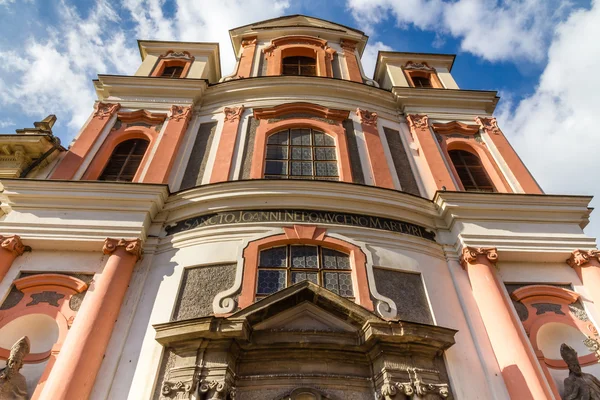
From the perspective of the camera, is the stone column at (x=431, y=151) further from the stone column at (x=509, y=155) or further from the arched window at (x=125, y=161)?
the arched window at (x=125, y=161)

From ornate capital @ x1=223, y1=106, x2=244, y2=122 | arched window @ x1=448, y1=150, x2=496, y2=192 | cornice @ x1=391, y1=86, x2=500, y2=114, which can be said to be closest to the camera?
arched window @ x1=448, y1=150, x2=496, y2=192

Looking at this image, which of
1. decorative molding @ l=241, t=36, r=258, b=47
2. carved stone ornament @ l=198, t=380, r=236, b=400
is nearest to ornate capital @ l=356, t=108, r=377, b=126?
decorative molding @ l=241, t=36, r=258, b=47

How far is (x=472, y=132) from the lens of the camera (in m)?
12.7

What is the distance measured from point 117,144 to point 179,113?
73.9 inches

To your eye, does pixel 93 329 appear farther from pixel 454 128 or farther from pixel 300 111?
pixel 454 128

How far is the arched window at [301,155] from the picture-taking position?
10.4m

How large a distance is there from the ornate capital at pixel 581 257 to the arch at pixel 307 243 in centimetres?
444

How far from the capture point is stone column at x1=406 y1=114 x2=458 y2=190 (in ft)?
34.5

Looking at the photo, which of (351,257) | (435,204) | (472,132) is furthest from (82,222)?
(472,132)

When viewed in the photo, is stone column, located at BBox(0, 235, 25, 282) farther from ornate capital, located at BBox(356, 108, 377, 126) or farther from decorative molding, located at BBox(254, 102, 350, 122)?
ornate capital, located at BBox(356, 108, 377, 126)

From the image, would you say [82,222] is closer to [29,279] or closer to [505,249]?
[29,279]

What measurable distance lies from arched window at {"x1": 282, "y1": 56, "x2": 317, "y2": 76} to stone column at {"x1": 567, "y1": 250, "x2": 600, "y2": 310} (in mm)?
9675

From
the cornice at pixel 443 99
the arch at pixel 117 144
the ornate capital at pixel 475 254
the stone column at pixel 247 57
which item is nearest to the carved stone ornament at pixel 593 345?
the ornate capital at pixel 475 254

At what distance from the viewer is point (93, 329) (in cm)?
694
